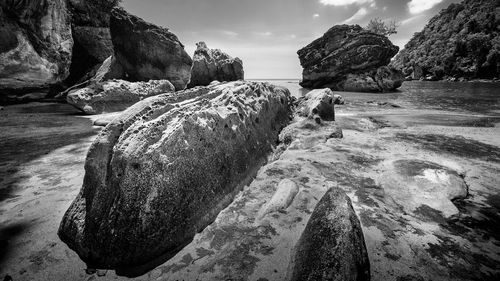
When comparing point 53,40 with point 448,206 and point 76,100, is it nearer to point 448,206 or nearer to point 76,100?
point 76,100

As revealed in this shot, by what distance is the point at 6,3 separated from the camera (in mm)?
10625

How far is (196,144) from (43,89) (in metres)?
15.9

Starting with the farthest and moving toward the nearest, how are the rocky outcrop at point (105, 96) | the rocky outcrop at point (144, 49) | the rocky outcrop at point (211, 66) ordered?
the rocky outcrop at point (144, 49), the rocky outcrop at point (211, 66), the rocky outcrop at point (105, 96)

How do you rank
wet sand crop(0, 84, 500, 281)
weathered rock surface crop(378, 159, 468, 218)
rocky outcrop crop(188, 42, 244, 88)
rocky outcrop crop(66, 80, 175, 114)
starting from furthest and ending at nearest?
rocky outcrop crop(188, 42, 244, 88) < rocky outcrop crop(66, 80, 175, 114) < weathered rock surface crop(378, 159, 468, 218) < wet sand crop(0, 84, 500, 281)

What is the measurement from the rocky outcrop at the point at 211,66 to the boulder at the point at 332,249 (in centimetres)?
1612

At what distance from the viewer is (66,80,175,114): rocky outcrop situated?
1038 cm

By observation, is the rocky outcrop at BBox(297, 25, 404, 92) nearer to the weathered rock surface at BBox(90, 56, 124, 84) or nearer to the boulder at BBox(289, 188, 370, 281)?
the weathered rock surface at BBox(90, 56, 124, 84)

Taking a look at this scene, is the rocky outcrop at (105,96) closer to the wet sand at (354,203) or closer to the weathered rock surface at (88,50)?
the wet sand at (354,203)

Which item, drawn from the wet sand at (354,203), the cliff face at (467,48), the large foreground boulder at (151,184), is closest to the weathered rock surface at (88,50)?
the wet sand at (354,203)

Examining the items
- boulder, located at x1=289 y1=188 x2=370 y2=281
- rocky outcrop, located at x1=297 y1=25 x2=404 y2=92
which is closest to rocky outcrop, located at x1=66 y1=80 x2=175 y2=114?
boulder, located at x1=289 y1=188 x2=370 y2=281

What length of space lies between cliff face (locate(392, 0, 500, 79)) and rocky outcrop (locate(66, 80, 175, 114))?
180 ft

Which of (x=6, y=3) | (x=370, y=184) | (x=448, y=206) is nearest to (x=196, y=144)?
(x=370, y=184)

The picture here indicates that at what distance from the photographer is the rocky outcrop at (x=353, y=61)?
28.8 meters

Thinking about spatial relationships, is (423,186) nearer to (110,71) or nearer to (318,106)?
(318,106)
